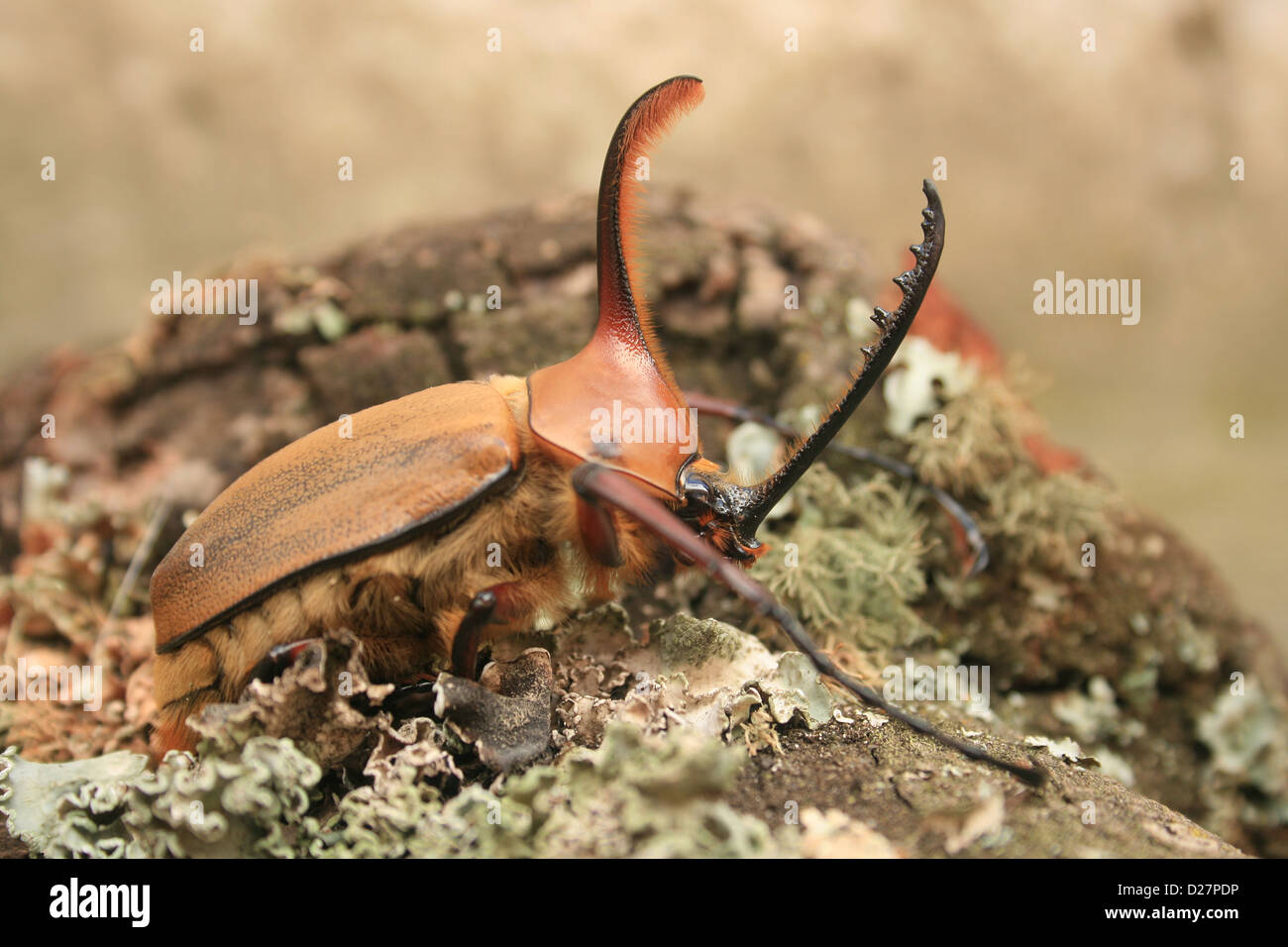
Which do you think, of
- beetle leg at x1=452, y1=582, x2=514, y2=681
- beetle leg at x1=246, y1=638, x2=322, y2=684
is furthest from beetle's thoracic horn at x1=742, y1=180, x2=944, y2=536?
beetle leg at x1=246, y1=638, x2=322, y2=684

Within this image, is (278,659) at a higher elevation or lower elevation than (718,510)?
lower

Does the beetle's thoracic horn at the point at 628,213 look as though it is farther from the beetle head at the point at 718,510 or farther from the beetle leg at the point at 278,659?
the beetle leg at the point at 278,659

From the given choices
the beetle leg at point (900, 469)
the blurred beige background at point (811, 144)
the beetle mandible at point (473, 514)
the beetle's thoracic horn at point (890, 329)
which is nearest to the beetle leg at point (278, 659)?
the beetle mandible at point (473, 514)

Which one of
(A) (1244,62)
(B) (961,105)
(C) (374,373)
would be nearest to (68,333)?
(C) (374,373)

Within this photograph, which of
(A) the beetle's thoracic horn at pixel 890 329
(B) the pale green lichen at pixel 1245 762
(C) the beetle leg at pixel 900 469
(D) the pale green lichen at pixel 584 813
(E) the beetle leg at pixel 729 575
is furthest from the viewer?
(B) the pale green lichen at pixel 1245 762

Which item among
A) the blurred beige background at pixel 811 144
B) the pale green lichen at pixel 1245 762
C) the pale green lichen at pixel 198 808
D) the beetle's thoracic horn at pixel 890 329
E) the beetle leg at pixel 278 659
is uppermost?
the blurred beige background at pixel 811 144

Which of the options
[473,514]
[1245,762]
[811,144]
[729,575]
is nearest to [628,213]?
[473,514]

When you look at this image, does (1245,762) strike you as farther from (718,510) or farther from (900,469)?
(718,510)
